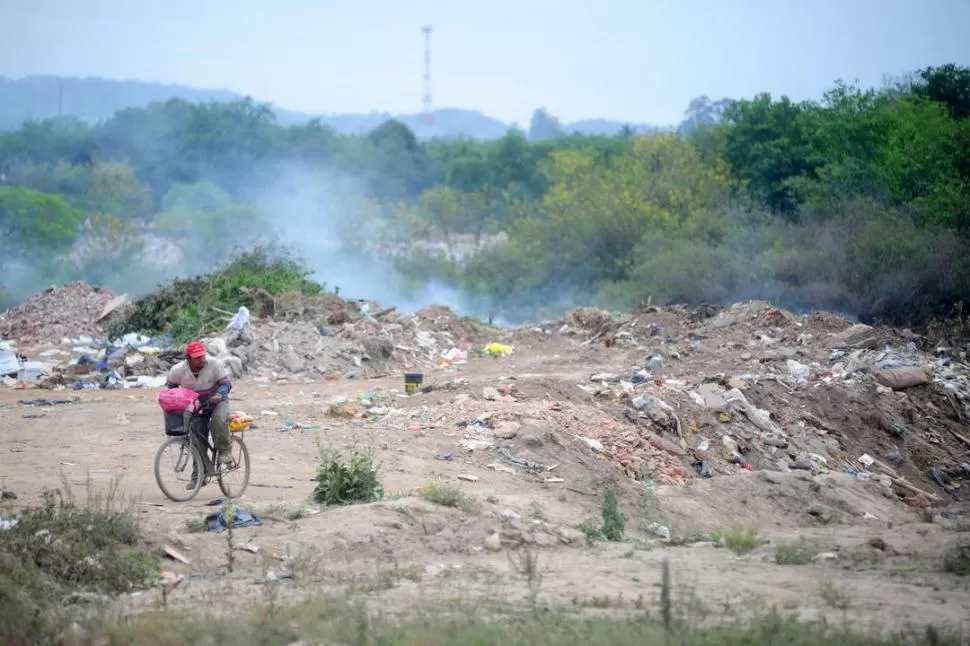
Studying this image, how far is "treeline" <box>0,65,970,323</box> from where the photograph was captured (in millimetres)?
30703

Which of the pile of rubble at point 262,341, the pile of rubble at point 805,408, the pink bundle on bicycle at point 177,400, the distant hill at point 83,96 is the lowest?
the pile of rubble at point 805,408

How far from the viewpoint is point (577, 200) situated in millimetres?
44344

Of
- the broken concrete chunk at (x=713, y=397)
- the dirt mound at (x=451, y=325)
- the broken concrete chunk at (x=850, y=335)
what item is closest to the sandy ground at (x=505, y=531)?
the broken concrete chunk at (x=713, y=397)

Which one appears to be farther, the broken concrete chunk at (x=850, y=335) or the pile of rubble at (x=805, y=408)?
the broken concrete chunk at (x=850, y=335)

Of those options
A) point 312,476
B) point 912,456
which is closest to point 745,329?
point 912,456

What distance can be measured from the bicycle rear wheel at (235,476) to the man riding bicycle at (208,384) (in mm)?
213

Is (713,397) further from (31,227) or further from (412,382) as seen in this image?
(31,227)

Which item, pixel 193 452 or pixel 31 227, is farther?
pixel 31 227

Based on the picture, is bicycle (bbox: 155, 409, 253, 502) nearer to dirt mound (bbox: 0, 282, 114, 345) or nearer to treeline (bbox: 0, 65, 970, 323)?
dirt mound (bbox: 0, 282, 114, 345)

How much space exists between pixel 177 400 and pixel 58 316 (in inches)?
740

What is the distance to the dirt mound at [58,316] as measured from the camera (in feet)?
83.7

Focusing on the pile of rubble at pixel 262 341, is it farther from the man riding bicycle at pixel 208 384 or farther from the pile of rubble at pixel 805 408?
the man riding bicycle at pixel 208 384

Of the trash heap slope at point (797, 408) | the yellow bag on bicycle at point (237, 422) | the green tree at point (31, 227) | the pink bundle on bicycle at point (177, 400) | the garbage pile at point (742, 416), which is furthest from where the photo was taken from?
the green tree at point (31, 227)

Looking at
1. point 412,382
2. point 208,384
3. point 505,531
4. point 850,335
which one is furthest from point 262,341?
point 505,531
